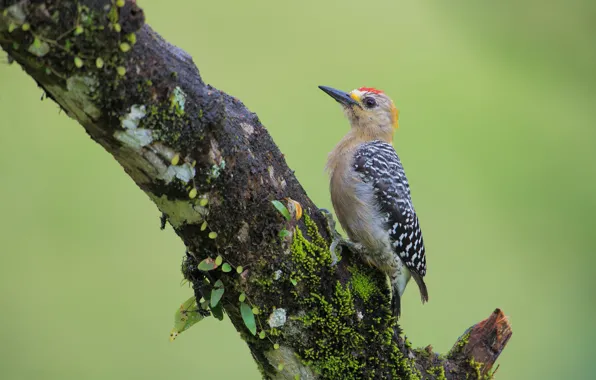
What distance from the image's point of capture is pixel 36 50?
178 cm

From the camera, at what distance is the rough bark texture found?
5.99 feet

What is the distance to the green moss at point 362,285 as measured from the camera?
2.72m

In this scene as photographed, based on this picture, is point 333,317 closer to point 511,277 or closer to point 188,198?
point 188,198

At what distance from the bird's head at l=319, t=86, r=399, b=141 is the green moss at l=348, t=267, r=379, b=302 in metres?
1.62

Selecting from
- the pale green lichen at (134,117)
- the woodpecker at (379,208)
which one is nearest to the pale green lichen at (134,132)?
the pale green lichen at (134,117)

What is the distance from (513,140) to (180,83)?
4.97 m

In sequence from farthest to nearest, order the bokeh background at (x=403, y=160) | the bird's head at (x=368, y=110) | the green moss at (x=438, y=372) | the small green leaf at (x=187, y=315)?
1. the bokeh background at (x=403, y=160)
2. the bird's head at (x=368, y=110)
3. the green moss at (x=438, y=372)
4. the small green leaf at (x=187, y=315)

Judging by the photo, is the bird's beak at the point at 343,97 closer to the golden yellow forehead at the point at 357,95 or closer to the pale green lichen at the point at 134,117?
the golden yellow forehead at the point at 357,95

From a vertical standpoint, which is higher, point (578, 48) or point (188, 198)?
point (578, 48)

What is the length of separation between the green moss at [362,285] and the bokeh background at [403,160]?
7.63 feet

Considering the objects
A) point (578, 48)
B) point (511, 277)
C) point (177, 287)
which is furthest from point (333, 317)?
point (578, 48)

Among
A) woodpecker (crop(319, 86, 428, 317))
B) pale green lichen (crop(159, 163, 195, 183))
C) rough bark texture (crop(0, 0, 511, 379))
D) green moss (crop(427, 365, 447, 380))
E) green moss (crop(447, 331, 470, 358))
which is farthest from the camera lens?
woodpecker (crop(319, 86, 428, 317))

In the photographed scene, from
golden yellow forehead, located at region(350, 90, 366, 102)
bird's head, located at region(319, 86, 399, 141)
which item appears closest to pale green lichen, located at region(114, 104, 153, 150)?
bird's head, located at region(319, 86, 399, 141)

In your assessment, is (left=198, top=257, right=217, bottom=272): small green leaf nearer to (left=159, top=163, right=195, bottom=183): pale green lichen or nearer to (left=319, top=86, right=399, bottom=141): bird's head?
(left=159, top=163, right=195, bottom=183): pale green lichen
